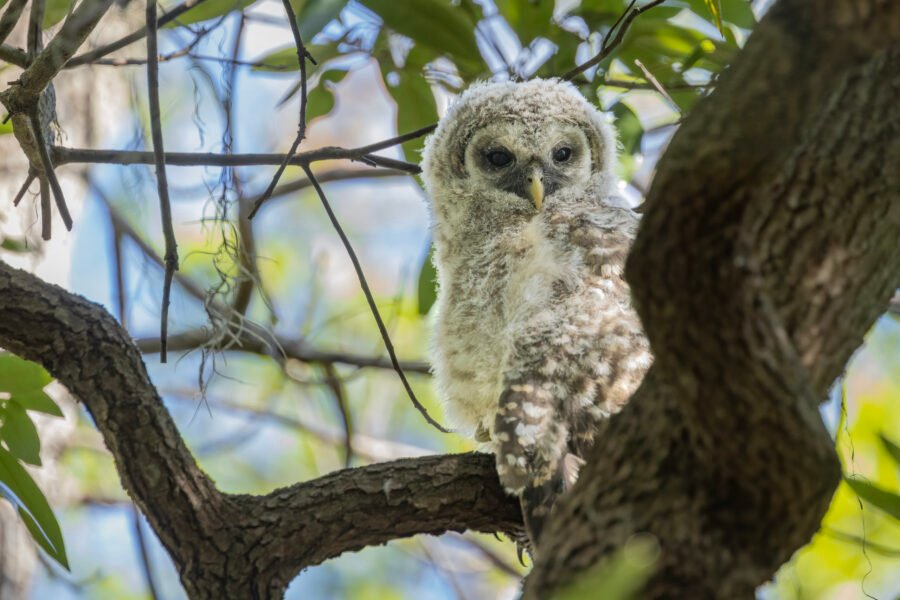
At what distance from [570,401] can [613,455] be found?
0.49m

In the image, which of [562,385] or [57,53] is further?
[562,385]

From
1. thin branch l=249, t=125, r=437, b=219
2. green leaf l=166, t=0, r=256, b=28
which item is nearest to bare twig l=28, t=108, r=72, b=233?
thin branch l=249, t=125, r=437, b=219

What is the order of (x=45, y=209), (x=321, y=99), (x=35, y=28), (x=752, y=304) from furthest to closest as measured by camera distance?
1. (x=321, y=99)
2. (x=45, y=209)
3. (x=35, y=28)
4. (x=752, y=304)

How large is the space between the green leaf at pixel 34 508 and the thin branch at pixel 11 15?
758 millimetres

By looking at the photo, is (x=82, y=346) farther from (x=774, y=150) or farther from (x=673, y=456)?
(x=774, y=150)

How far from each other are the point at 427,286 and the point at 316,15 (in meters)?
1.03

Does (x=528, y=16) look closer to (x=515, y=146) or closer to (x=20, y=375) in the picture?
(x=515, y=146)

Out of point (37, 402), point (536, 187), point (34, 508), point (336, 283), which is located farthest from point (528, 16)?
point (336, 283)

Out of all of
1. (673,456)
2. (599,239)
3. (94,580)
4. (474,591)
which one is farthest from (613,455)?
(474,591)

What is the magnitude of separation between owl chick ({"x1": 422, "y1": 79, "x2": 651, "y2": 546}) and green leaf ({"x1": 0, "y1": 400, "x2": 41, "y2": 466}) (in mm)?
809

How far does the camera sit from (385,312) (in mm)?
4105

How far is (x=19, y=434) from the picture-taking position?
191cm

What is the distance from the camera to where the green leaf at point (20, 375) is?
1.84 m

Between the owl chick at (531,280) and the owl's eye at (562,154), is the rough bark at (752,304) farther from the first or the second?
the owl's eye at (562,154)
